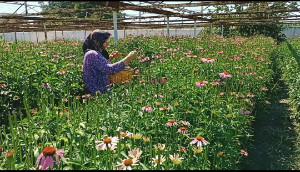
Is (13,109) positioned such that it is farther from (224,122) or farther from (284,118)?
(284,118)

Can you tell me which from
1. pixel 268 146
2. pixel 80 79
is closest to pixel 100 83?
pixel 80 79

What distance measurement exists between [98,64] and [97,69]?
12 centimetres

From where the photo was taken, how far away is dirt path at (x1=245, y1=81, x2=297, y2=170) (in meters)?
2.87

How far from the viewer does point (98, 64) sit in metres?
3.68

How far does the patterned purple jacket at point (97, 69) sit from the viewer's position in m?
3.64

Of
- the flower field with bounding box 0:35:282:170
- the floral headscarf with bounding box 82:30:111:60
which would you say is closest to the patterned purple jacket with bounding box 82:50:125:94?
the floral headscarf with bounding box 82:30:111:60

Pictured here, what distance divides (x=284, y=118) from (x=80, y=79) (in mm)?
3394

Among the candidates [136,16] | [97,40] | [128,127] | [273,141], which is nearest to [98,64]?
[97,40]

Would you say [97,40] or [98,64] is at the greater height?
[97,40]

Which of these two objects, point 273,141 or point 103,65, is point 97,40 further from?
point 273,141

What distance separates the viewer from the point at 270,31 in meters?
23.2

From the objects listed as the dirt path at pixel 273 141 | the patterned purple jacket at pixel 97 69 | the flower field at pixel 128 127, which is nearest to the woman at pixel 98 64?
the patterned purple jacket at pixel 97 69

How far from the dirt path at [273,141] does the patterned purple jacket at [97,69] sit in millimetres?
2071

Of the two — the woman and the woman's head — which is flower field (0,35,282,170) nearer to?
the woman
